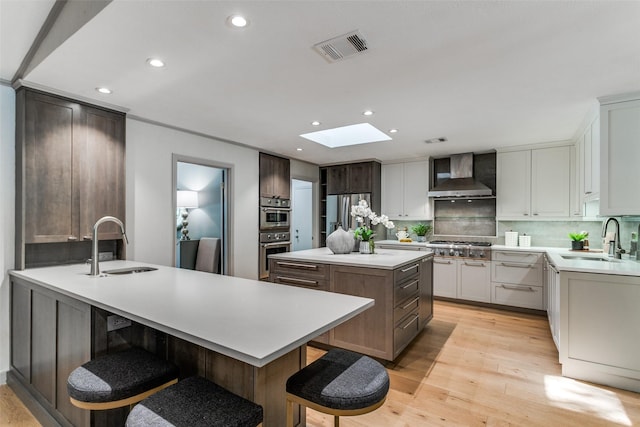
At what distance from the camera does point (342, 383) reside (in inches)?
50.6

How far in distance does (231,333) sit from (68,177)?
2479 mm

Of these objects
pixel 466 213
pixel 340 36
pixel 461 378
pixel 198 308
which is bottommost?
pixel 461 378

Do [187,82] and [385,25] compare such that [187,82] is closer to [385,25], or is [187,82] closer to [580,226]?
[385,25]

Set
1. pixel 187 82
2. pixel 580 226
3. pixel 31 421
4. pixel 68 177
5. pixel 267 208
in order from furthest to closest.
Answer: pixel 267 208 → pixel 580 226 → pixel 68 177 → pixel 187 82 → pixel 31 421

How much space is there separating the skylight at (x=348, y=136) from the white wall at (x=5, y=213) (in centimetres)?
289

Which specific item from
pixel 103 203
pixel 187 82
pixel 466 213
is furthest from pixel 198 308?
pixel 466 213

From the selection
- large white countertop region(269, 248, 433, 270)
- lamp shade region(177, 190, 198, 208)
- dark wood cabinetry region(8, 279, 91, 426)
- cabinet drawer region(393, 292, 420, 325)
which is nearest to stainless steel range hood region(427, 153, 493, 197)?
large white countertop region(269, 248, 433, 270)

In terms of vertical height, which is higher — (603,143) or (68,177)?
(603,143)

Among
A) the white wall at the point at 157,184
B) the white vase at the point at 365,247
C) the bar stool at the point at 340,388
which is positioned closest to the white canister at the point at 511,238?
the white vase at the point at 365,247

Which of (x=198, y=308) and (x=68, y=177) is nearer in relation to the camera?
(x=198, y=308)

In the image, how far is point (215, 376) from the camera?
1511 millimetres

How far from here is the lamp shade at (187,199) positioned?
5.24 m

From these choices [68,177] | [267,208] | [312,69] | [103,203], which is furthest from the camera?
[267,208]

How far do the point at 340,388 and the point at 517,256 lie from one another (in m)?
4.11
